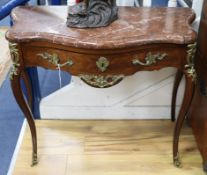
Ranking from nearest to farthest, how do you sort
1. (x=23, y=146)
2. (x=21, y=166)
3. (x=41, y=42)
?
(x=41, y=42) < (x=21, y=166) < (x=23, y=146)

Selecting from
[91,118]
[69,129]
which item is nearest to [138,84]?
[91,118]

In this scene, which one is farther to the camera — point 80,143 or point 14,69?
point 80,143

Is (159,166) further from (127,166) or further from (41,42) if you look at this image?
(41,42)

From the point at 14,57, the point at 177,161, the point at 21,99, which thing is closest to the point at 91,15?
the point at 14,57

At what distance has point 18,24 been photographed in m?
1.16

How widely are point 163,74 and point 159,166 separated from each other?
0.46 metres

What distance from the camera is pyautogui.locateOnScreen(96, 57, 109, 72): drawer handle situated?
1.09 metres

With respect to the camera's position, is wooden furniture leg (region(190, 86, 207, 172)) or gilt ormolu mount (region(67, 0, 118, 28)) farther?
wooden furniture leg (region(190, 86, 207, 172))

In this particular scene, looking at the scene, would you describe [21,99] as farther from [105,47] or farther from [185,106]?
[185,106]

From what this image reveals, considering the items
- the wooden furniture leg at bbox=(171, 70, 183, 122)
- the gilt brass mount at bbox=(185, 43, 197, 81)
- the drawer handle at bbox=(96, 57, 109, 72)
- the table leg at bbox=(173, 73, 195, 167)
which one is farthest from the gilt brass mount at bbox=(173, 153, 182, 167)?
the drawer handle at bbox=(96, 57, 109, 72)

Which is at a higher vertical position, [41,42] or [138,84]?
[41,42]

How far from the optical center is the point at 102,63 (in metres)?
1.10

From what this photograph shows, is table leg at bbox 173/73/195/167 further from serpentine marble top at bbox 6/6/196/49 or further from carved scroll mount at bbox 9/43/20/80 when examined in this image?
carved scroll mount at bbox 9/43/20/80

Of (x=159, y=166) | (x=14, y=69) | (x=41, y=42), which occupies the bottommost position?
(x=159, y=166)
